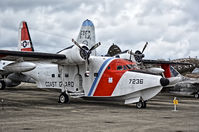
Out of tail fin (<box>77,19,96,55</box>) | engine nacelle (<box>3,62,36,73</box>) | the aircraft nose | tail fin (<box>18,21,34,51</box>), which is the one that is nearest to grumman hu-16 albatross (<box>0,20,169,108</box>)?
the aircraft nose

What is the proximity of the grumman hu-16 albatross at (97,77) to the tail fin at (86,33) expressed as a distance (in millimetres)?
5045

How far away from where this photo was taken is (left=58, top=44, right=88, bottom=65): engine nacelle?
→ 731 inches

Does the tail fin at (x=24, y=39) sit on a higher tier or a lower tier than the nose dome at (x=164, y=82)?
higher

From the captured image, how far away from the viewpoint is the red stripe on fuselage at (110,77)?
59.3 ft

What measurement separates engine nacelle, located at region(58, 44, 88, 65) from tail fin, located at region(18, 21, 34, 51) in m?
9.99

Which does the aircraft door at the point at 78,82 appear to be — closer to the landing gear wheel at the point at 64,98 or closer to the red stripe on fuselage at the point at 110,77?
the landing gear wheel at the point at 64,98

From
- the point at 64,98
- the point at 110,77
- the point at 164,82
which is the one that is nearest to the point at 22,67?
the point at 64,98

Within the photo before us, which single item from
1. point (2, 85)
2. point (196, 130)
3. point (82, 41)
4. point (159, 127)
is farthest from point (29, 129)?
point (2, 85)

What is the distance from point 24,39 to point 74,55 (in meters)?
11.8

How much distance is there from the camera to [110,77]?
18375mm

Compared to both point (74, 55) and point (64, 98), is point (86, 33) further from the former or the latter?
point (64, 98)

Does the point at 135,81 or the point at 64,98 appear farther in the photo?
the point at 64,98

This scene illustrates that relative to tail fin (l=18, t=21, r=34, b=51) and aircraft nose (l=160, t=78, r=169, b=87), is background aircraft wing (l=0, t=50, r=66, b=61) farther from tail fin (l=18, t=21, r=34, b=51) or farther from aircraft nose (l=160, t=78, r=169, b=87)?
tail fin (l=18, t=21, r=34, b=51)

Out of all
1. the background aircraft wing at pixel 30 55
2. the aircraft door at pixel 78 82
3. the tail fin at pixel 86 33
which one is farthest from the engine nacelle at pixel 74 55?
the tail fin at pixel 86 33
